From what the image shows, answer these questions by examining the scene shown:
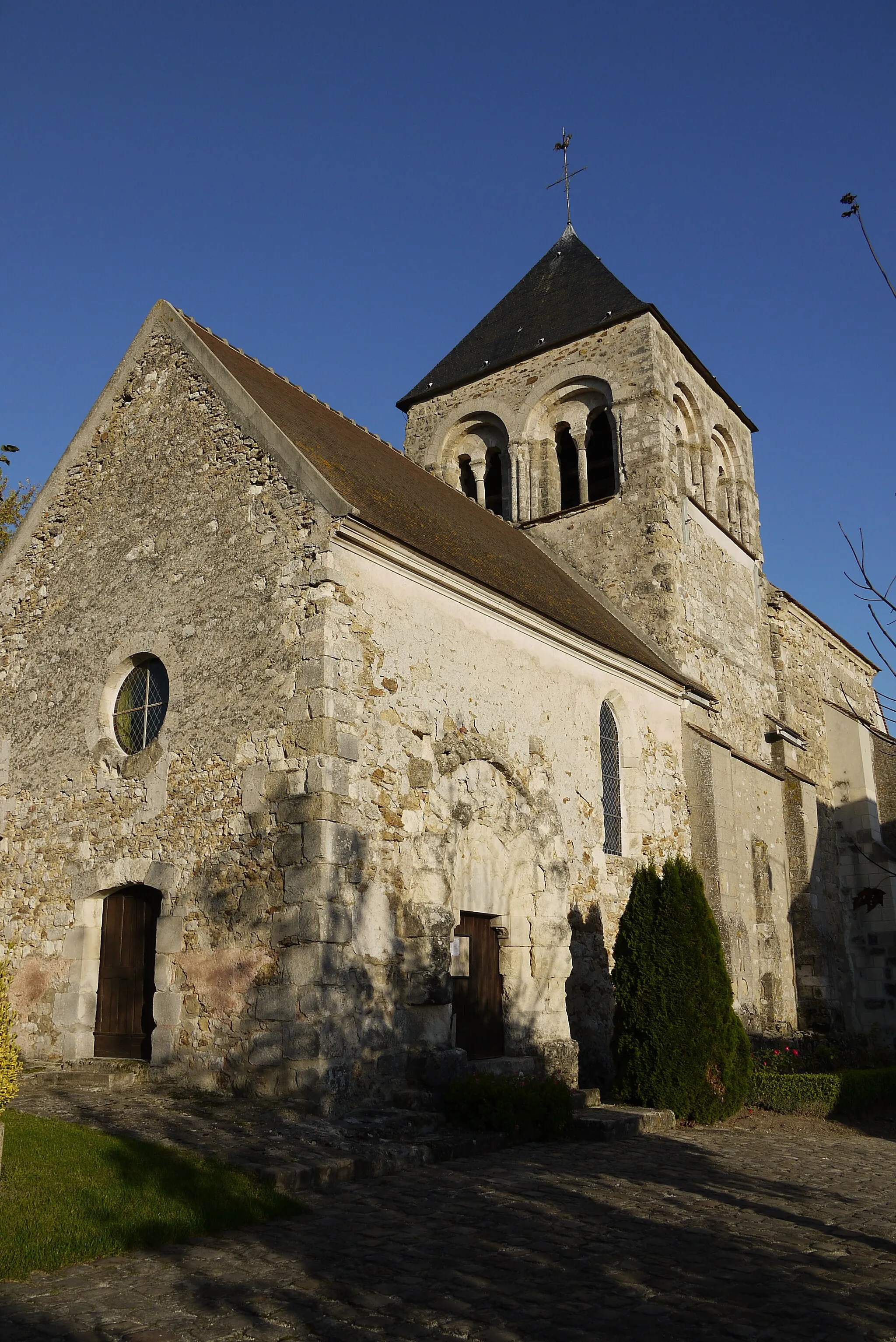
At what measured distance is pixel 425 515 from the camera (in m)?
12.0

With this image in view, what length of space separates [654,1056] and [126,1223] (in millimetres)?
5900

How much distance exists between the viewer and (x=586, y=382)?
1800cm

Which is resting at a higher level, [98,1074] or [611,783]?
[611,783]

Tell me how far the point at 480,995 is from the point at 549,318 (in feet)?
44.3

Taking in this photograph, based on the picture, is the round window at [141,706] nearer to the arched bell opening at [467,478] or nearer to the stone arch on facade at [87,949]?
the stone arch on facade at [87,949]

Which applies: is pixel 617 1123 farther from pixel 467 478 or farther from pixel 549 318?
pixel 549 318

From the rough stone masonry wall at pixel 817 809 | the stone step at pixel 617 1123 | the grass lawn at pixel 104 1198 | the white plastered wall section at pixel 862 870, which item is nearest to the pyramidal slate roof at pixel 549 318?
the rough stone masonry wall at pixel 817 809

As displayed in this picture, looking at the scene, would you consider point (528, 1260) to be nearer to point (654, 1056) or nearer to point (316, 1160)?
point (316, 1160)

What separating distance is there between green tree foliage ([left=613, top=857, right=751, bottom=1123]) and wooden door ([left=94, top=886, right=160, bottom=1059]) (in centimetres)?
456

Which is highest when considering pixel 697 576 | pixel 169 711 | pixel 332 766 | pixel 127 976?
pixel 697 576

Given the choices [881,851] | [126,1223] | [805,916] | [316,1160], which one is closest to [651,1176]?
[316,1160]

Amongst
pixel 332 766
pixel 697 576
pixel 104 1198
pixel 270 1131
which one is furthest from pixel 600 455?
pixel 104 1198

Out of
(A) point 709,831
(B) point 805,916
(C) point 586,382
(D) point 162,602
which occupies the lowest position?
(B) point 805,916

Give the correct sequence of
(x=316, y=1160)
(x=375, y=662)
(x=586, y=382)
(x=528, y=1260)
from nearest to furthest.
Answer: (x=528, y=1260) → (x=316, y=1160) → (x=375, y=662) → (x=586, y=382)
